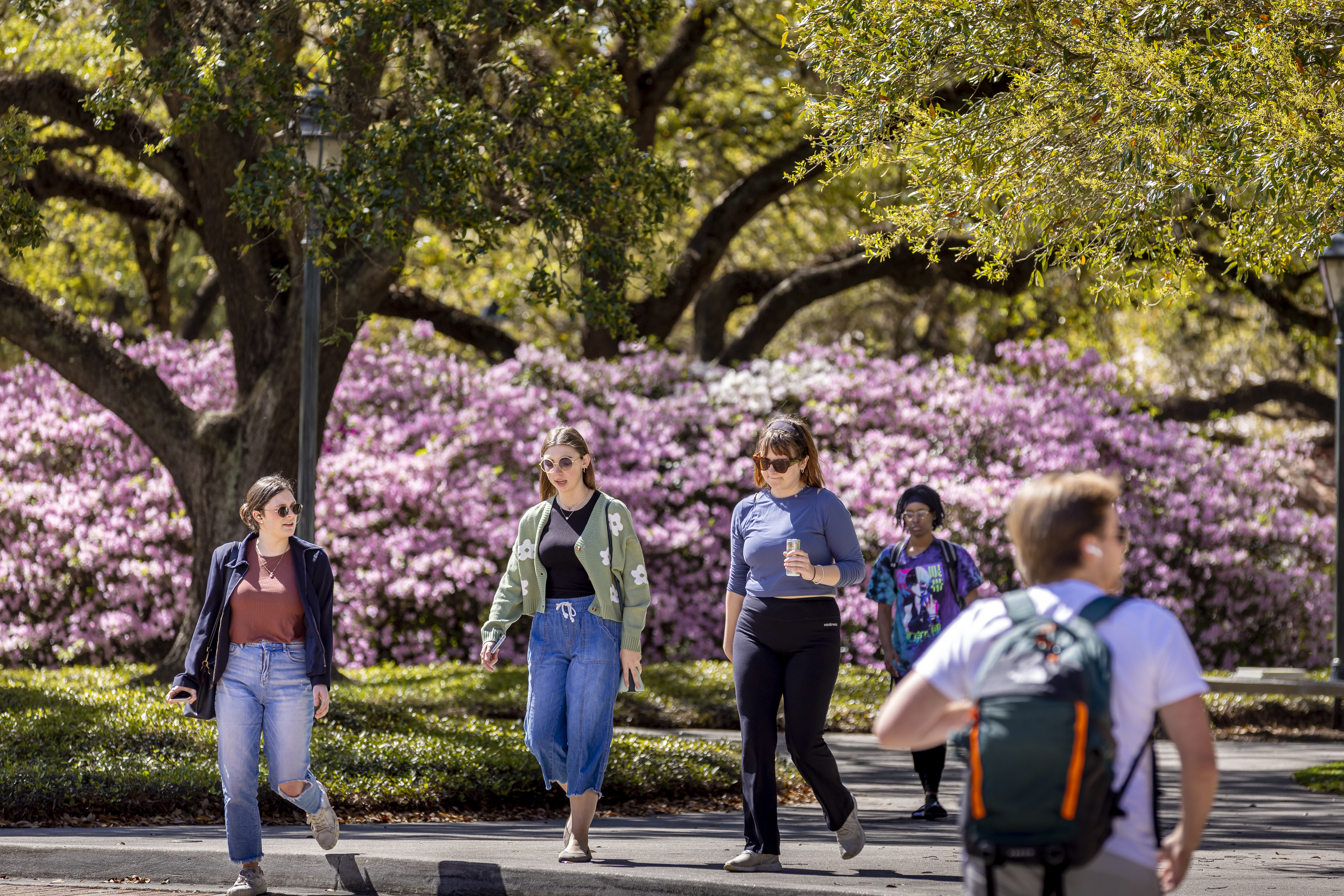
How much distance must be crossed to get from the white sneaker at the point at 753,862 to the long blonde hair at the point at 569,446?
1660 millimetres

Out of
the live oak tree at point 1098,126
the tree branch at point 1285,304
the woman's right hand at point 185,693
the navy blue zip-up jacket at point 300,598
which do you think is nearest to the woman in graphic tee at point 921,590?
the live oak tree at point 1098,126

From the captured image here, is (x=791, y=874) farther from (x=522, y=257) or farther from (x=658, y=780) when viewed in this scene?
(x=522, y=257)

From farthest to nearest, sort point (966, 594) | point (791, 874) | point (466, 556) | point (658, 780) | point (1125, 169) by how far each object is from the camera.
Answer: point (466, 556) < point (658, 780) < point (966, 594) < point (1125, 169) < point (791, 874)

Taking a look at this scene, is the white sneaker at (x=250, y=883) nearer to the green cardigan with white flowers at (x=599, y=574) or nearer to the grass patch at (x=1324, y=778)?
the green cardigan with white flowers at (x=599, y=574)


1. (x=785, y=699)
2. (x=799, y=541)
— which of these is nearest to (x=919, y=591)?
(x=785, y=699)

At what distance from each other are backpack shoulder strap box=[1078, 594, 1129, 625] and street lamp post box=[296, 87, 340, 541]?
7.44 metres

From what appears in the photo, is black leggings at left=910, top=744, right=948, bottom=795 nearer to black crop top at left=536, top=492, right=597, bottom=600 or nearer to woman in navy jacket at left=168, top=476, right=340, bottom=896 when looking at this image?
black crop top at left=536, top=492, right=597, bottom=600

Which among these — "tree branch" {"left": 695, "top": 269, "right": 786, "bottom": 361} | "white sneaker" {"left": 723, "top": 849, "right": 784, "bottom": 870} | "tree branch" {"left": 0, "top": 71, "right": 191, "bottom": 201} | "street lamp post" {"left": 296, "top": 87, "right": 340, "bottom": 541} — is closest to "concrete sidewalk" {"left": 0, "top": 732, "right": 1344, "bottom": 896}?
"white sneaker" {"left": 723, "top": 849, "right": 784, "bottom": 870}

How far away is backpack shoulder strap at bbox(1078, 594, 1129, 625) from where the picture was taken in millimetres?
2715

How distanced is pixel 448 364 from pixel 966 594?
31.2 ft

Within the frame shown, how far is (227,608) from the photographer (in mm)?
5703

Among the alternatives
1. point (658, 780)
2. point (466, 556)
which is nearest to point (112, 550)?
point (466, 556)

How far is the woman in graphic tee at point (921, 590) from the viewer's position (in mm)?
7332

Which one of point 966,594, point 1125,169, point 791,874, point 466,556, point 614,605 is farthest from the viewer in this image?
point 466,556
